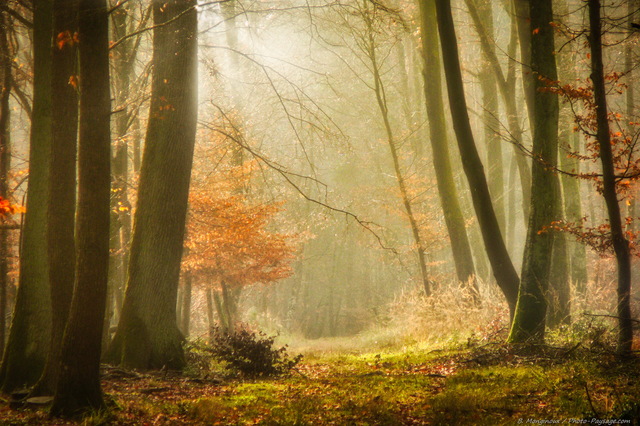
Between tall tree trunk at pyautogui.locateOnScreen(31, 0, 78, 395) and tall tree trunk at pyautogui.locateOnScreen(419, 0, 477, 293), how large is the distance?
29.6 feet

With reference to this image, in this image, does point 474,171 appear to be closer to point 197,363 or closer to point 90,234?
point 197,363

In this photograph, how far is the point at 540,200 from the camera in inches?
264

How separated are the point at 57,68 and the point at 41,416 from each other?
11.2 feet

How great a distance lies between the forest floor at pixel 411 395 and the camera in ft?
11.9

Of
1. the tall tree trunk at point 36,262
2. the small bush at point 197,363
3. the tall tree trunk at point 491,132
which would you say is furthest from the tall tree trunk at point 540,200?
the tall tree trunk at point 491,132

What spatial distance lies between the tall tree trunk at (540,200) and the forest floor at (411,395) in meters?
0.55

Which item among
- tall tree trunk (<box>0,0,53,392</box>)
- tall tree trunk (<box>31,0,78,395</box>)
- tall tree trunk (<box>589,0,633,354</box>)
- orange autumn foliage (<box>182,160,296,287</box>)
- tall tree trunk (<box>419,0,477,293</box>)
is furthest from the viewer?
orange autumn foliage (<box>182,160,296,287</box>)

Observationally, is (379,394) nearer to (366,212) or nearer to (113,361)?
(113,361)

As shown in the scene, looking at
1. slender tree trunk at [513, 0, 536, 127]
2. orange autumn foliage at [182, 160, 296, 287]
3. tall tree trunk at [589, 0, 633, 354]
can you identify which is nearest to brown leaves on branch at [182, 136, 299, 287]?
orange autumn foliage at [182, 160, 296, 287]

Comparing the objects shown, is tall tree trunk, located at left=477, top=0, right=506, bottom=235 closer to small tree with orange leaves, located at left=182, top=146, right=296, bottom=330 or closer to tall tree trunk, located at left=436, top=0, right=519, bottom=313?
small tree with orange leaves, located at left=182, top=146, right=296, bottom=330

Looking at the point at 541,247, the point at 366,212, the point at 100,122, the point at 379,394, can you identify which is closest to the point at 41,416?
the point at 100,122

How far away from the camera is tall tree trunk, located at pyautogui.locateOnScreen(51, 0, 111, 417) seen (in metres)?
4.06

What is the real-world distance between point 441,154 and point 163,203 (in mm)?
7514

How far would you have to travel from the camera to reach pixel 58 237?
5.03 meters
